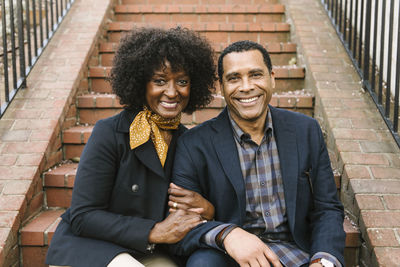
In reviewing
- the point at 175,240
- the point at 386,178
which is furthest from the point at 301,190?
the point at 386,178

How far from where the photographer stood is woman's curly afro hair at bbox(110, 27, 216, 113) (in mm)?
1870

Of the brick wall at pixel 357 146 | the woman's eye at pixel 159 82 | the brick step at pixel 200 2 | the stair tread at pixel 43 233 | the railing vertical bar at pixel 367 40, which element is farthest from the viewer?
the brick step at pixel 200 2

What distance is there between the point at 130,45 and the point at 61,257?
1091mm

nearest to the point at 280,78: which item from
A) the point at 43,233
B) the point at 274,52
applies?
the point at 274,52

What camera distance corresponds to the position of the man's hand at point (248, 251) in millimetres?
1581

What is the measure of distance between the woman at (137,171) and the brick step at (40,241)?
544 millimetres

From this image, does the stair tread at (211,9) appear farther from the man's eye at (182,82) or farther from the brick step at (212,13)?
the man's eye at (182,82)

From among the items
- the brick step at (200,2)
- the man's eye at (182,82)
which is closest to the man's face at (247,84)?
the man's eye at (182,82)

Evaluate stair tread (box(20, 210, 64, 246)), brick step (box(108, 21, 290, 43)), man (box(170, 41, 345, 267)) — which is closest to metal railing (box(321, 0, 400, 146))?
brick step (box(108, 21, 290, 43))

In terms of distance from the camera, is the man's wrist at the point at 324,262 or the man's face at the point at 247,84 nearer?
the man's wrist at the point at 324,262

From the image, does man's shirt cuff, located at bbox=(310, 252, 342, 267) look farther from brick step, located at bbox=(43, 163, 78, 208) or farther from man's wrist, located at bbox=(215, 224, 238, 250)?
brick step, located at bbox=(43, 163, 78, 208)

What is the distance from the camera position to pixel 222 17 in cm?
450

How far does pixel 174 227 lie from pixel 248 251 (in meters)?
0.35

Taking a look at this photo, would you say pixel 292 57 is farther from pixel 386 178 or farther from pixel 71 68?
pixel 71 68
